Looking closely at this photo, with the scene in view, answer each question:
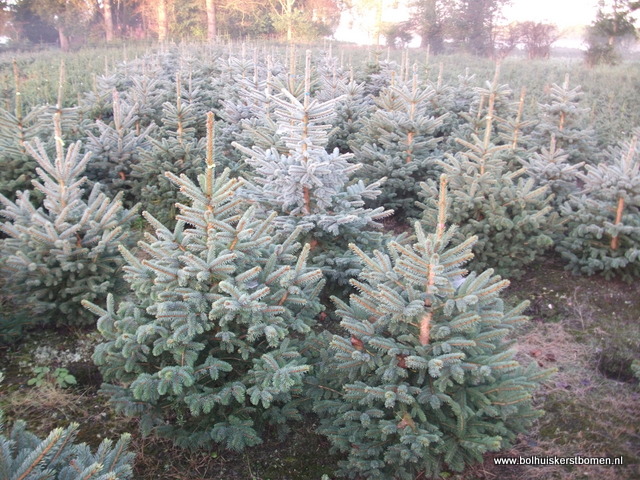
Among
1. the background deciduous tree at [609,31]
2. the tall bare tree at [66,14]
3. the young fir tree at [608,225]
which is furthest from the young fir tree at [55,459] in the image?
the tall bare tree at [66,14]

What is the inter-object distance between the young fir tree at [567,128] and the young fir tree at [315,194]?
4427 millimetres

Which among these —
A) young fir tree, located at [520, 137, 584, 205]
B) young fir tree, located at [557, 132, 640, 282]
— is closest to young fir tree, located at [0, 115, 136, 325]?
young fir tree, located at [557, 132, 640, 282]

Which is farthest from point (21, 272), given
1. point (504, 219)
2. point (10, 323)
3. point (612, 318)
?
point (612, 318)

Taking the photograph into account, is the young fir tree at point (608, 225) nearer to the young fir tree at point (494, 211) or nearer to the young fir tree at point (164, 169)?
the young fir tree at point (494, 211)

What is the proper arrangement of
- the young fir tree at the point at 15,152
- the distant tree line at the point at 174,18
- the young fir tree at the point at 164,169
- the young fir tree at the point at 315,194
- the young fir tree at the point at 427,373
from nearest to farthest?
1. the young fir tree at the point at 427,373
2. the young fir tree at the point at 315,194
3. the young fir tree at the point at 15,152
4. the young fir tree at the point at 164,169
5. the distant tree line at the point at 174,18

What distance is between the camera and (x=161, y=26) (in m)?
26.0

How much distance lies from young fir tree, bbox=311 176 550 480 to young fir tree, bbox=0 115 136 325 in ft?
8.69

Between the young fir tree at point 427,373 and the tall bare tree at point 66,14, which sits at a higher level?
the tall bare tree at point 66,14

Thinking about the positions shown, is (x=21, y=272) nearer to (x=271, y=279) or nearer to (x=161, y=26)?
(x=271, y=279)

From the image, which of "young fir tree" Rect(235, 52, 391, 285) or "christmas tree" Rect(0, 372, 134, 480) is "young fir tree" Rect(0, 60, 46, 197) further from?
"christmas tree" Rect(0, 372, 134, 480)

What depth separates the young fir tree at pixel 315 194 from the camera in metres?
4.98

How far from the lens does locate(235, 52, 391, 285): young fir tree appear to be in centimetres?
498

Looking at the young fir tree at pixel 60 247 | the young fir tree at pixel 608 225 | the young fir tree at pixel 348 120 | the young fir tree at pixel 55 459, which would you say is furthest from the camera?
the young fir tree at pixel 348 120

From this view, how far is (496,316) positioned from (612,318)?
123 inches
